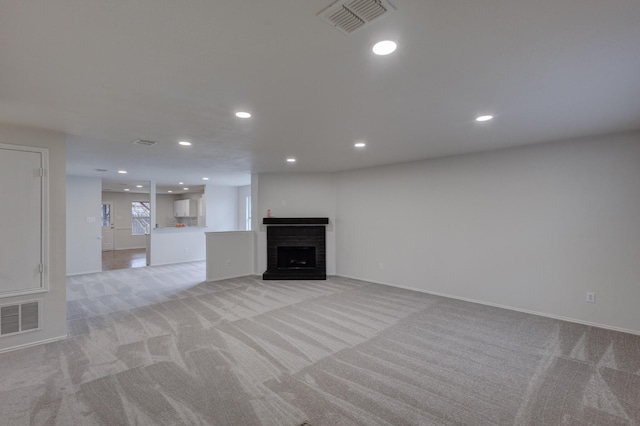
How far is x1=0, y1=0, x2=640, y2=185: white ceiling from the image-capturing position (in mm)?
1453

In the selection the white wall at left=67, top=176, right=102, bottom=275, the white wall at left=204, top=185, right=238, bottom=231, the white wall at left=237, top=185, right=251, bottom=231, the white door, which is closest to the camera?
the white wall at left=67, top=176, right=102, bottom=275

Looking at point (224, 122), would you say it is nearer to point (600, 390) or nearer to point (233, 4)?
point (233, 4)

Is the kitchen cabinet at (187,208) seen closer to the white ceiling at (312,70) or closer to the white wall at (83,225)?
the white wall at (83,225)

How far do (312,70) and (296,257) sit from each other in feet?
17.2

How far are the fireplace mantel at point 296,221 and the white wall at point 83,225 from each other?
4.50 m

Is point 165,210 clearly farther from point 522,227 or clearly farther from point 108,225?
point 522,227

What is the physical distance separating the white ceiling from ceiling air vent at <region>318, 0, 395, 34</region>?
0.16ft

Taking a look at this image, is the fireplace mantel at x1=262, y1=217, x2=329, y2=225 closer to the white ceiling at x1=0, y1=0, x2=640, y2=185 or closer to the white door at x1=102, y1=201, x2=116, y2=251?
the white ceiling at x1=0, y1=0, x2=640, y2=185

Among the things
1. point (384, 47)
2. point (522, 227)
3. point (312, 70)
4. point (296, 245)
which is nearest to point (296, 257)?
point (296, 245)

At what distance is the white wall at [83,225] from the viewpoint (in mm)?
6984

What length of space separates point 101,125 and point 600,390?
17.8 ft

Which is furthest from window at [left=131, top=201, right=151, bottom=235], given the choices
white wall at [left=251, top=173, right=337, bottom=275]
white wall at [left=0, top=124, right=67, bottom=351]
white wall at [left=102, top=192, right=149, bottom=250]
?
white wall at [left=0, top=124, right=67, bottom=351]

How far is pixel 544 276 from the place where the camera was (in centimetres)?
407

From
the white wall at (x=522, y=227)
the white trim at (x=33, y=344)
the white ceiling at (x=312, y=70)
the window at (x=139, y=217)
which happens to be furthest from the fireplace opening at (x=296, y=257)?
the window at (x=139, y=217)
